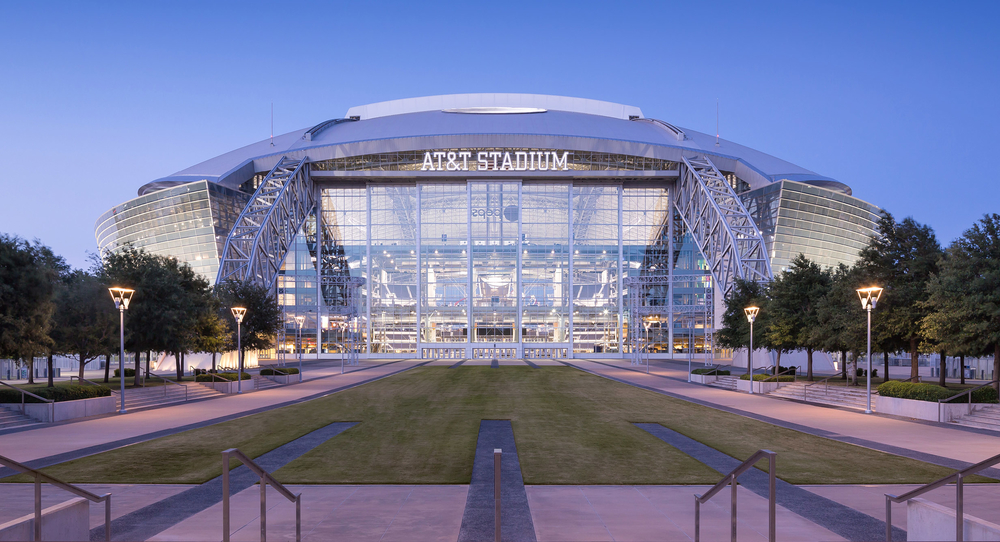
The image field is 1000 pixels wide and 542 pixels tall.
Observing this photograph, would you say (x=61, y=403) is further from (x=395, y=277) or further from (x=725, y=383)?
(x=395, y=277)

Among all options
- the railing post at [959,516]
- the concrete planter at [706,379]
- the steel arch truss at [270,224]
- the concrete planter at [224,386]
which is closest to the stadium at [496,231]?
the steel arch truss at [270,224]

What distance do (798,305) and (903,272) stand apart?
11566 millimetres

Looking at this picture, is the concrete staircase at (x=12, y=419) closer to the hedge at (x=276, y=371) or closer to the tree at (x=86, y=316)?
the tree at (x=86, y=316)

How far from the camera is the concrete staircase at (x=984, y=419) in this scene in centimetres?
2467

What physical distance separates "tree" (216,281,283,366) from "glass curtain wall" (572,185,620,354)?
52.4 metres

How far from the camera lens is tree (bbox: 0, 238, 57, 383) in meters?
27.3

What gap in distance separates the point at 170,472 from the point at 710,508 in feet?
40.2

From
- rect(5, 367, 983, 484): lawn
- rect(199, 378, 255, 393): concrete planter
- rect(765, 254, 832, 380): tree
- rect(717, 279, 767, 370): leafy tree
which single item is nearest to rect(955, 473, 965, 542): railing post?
rect(5, 367, 983, 484): lawn

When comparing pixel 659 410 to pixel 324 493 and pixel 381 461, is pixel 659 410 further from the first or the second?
pixel 324 493

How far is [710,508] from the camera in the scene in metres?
12.9

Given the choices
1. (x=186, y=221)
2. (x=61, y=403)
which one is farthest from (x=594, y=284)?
(x=61, y=403)

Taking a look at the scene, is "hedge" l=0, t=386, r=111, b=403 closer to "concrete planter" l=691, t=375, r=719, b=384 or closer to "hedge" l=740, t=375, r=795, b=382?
"hedge" l=740, t=375, r=795, b=382

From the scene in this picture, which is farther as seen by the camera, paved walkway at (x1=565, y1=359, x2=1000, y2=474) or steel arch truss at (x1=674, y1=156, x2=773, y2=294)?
steel arch truss at (x1=674, y1=156, x2=773, y2=294)

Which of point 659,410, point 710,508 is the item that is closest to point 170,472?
point 710,508
